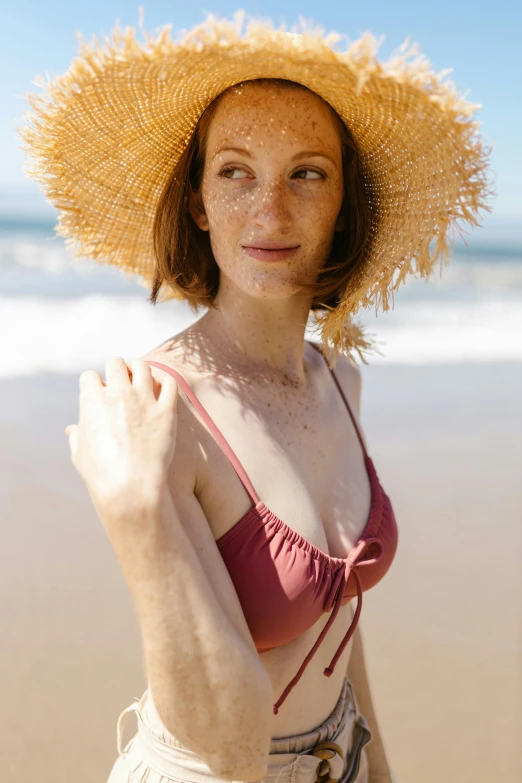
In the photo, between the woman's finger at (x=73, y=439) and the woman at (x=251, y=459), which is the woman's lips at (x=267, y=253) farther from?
the woman's finger at (x=73, y=439)

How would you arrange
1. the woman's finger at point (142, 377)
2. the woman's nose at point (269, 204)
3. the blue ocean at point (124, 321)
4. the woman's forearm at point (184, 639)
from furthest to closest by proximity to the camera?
the blue ocean at point (124, 321) → the woman's nose at point (269, 204) → the woman's finger at point (142, 377) → the woman's forearm at point (184, 639)

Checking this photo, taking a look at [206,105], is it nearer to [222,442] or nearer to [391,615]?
[222,442]

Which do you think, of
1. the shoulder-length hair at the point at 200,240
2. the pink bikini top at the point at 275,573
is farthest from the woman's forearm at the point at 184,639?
the shoulder-length hair at the point at 200,240

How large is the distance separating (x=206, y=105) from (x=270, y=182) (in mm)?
246

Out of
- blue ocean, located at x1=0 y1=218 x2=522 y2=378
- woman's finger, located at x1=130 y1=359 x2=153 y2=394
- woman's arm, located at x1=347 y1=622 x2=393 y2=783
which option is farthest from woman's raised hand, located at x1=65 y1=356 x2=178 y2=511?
blue ocean, located at x1=0 y1=218 x2=522 y2=378

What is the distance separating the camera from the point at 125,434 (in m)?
1.26

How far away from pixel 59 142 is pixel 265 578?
1024mm

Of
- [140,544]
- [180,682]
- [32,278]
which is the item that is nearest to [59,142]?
[140,544]

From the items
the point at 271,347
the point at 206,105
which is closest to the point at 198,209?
the point at 206,105

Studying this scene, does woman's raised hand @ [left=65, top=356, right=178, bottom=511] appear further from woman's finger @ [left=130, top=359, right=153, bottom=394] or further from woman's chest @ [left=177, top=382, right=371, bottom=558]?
woman's chest @ [left=177, top=382, right=371, bottom=558]

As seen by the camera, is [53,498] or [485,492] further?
[485,492]

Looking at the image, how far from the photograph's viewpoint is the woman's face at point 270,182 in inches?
61.7

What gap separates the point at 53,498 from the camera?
14.5 feet

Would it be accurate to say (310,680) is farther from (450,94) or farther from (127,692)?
(127,692)
